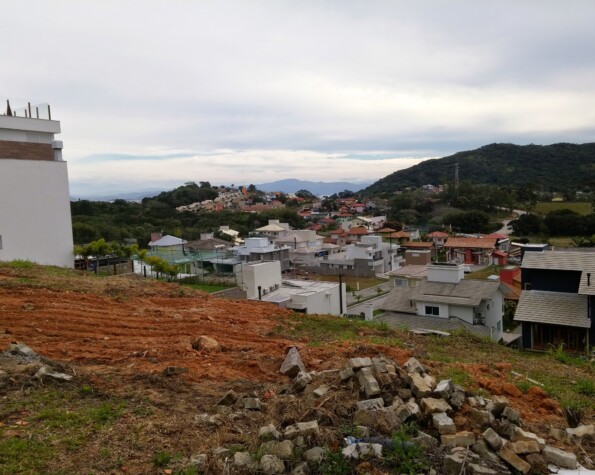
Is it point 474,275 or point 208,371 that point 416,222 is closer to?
point 474,275

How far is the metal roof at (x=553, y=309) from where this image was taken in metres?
15.1

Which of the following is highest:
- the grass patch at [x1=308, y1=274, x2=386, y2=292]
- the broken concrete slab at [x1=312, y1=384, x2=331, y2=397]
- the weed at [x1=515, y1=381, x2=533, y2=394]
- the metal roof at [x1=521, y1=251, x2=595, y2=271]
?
the broken concrete slab at [x1=312, y1=384, x2=331, y2=397]

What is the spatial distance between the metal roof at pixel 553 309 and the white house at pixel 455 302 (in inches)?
80.8

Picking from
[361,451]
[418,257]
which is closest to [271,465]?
[361,451]

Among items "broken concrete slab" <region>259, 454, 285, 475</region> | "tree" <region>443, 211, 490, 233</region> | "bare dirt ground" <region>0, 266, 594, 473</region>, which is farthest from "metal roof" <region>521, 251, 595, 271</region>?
"tree" <region>443, 211, 490, 233</region>

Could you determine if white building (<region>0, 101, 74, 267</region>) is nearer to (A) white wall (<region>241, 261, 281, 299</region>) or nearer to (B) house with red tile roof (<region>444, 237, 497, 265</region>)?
(A) white wall (<region>241, 261, 281, 299</region>)

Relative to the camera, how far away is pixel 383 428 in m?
3.88

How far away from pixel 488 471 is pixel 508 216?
74.1m

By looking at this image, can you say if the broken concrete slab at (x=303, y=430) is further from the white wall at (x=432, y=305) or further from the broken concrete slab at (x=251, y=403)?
the white wall at (x=432, y=305)

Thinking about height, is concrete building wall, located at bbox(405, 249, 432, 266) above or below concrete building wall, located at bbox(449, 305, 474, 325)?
below

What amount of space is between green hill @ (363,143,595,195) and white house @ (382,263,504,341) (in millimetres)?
77280

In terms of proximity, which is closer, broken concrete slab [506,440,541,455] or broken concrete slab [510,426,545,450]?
broken concrete slab [506,440,541,455]

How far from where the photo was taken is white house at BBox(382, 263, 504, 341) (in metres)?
18.5

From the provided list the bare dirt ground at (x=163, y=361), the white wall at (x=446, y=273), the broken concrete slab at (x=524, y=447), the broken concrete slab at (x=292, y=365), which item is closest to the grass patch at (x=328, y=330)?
the bare dirt ground at (x=163, y=361)
